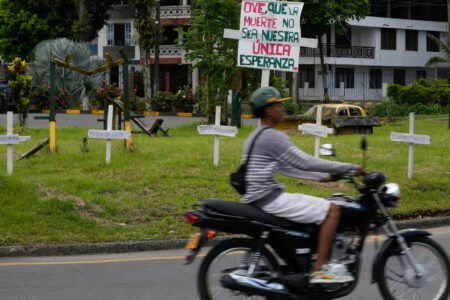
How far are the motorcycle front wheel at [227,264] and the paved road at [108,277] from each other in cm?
110

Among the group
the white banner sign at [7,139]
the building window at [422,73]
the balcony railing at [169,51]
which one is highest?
the balcony railing at [169,51]

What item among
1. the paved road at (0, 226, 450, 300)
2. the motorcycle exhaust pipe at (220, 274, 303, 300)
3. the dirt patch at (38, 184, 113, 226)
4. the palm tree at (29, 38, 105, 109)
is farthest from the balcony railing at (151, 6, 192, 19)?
the motorcycle exhaust pipe at (220, 274, 303, 300)

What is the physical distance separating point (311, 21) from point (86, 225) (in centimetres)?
3105

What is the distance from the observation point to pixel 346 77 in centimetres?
4934

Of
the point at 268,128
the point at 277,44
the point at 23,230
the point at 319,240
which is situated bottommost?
the point at 23,230

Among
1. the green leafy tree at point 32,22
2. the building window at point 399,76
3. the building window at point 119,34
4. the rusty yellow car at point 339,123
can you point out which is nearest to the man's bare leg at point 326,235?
the rusty yellow car at point 339,123

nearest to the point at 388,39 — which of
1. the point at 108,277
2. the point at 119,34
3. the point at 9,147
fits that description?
the point at 119,34

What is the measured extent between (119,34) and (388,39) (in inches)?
755

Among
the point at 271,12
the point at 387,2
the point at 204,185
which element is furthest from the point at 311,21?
the point at 204,185

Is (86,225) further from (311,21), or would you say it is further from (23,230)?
(311,21)

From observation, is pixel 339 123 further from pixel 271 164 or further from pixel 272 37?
pixel 271 164

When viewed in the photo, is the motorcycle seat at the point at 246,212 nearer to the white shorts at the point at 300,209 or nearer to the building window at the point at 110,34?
the white shorts at the point at 300,209

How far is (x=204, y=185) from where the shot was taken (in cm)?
1129

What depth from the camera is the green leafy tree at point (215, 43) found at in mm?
20375
